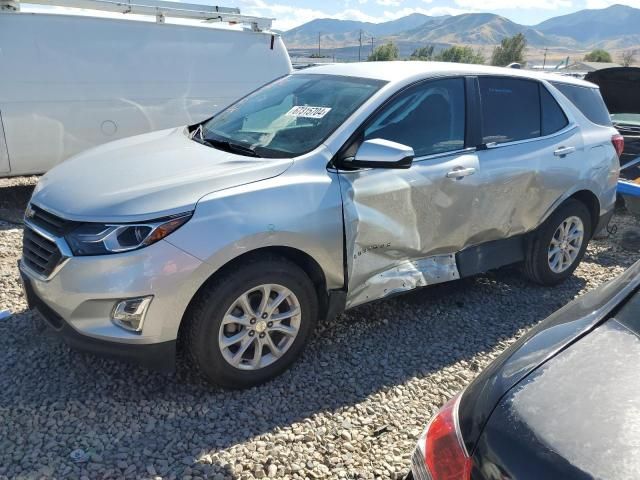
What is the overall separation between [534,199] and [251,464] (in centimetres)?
292

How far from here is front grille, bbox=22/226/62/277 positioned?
2.66m

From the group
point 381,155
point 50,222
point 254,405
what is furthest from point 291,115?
point 254,405

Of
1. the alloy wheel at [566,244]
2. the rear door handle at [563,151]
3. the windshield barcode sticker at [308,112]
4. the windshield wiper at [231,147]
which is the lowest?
the alloy wheel at [566,244]

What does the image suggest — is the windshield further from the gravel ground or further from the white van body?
the white van body

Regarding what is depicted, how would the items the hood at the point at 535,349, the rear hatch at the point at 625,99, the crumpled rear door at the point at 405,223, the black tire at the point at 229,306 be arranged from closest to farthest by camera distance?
the hood at the point at 535,349, the black tire at the point at 229,306, the crumpled rear door at the point at 405,223, the rear hatch at the point at 625,99

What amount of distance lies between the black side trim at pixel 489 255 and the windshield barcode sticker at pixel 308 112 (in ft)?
4.56

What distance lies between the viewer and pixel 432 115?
358 cm

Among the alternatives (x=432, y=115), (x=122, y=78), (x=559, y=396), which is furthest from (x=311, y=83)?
(x=122, y=78)

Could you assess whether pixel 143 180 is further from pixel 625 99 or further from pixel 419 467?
pixel 625 99

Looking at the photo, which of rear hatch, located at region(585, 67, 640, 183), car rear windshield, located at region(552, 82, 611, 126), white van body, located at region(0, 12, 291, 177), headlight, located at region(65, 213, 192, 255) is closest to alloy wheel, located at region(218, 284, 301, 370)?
headlight, located at region(65, 213, 192, 255)

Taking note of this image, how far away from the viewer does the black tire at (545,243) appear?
14.5 ft

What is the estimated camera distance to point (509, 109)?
4035 mm

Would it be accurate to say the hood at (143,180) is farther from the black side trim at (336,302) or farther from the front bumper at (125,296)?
the black side trim at (336,302)

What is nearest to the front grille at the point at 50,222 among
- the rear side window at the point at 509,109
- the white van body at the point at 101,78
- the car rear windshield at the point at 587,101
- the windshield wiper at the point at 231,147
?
the windshield wiper at the point at 231,147
